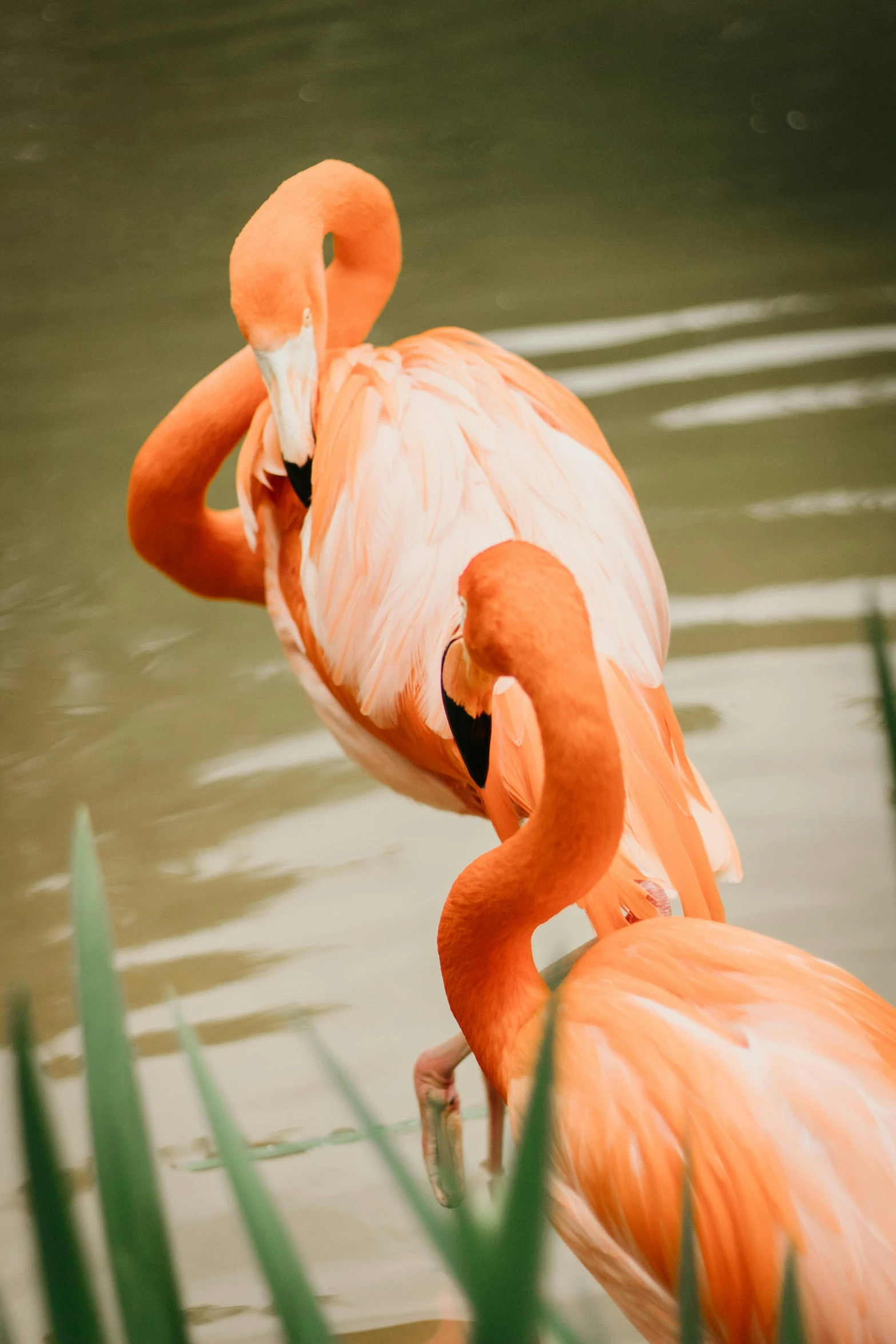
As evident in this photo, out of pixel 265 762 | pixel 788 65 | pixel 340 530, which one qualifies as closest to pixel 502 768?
pixel 340 530

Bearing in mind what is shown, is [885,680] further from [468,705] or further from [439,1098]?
[439,1098]

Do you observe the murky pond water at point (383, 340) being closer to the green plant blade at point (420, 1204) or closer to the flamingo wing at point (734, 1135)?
the flamingo wing at point (734, 1135)

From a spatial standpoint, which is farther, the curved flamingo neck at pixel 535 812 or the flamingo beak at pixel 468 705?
the flamingo beak at pixel 468 705

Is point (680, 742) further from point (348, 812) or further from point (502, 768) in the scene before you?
point (348, 812)

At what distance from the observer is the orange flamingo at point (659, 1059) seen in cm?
95

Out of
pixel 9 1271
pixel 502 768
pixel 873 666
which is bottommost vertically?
pixel 9 1271

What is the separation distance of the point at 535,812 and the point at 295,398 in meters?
0.77

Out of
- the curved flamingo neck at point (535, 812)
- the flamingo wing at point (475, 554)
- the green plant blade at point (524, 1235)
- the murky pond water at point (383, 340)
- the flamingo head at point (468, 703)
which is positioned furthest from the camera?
the murky pond water at point (383, 340)

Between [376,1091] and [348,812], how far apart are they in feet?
1.97

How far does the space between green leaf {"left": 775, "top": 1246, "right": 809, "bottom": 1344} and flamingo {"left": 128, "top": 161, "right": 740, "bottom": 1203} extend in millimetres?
791

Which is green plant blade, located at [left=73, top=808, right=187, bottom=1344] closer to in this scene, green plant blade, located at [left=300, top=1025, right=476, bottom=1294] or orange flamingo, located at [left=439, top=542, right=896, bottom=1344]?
green plant blade, located at [left=300, top=1025, right=476, bottom=1294]

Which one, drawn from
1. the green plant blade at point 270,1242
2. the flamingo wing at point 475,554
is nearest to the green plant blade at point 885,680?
the green plant blade at point 270,1242

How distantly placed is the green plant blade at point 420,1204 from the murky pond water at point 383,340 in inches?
10.1

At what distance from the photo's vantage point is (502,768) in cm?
135
